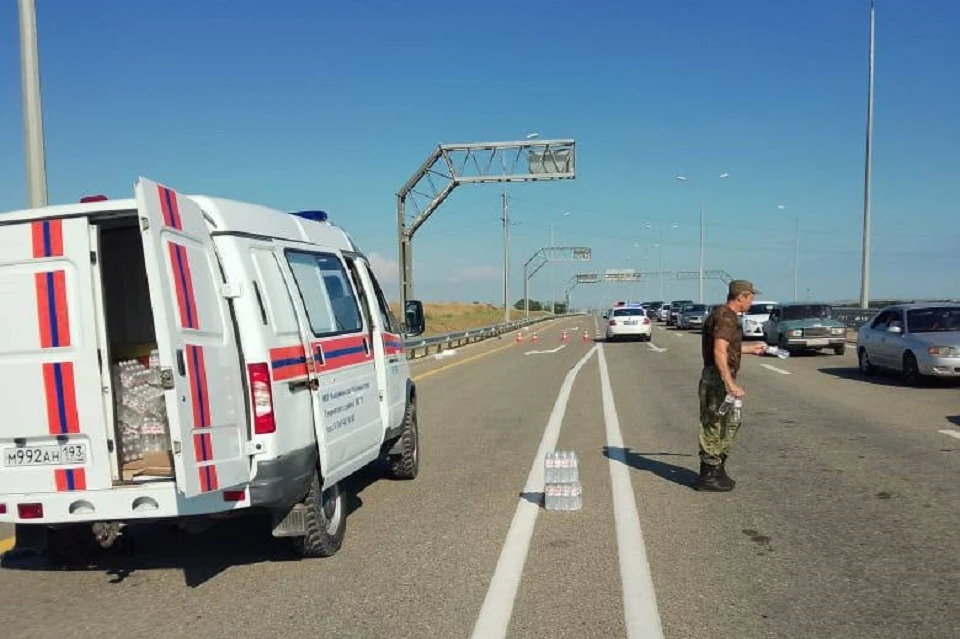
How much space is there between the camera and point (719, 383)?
7.24 meters

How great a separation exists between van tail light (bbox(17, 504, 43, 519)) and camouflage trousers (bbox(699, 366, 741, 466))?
206 inches

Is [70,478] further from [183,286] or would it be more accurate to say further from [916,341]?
[916,341]

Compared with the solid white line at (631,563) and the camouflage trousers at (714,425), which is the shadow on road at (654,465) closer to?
the solid white line at (631,563)

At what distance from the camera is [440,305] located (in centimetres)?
11169

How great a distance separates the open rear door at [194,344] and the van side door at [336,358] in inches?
27.3

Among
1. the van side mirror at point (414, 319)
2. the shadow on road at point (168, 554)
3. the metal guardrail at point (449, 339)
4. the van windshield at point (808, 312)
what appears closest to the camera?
the shadow on road at point (168, 554)

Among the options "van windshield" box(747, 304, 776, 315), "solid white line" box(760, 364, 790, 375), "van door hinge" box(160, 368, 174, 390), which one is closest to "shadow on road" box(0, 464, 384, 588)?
"van door hinge" box(160, 368, 174, 390)

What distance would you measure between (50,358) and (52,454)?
0.55 metres

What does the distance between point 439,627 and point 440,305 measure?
108 metres

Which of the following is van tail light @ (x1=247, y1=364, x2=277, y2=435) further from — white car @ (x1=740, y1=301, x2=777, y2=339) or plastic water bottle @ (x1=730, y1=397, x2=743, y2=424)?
white car @ (x1=740, y1=301, x2=777, y2=339)

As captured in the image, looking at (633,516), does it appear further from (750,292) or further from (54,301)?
(54,301)

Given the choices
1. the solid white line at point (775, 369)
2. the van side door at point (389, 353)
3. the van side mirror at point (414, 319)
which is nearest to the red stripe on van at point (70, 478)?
the van side door at point (389, 353)

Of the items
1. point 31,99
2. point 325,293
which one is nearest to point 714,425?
point 325,293

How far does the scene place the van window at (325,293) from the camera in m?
5.54
